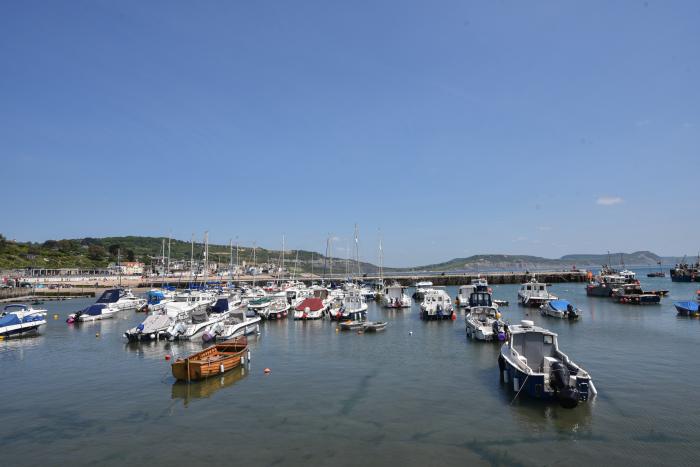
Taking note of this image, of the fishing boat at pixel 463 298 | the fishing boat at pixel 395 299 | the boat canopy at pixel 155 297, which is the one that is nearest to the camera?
the fishing boat at pixel 463 298

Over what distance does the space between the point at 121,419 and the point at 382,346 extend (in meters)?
22.1

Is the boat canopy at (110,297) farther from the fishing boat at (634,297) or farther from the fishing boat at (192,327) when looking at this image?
the fishing boat at (634,297)

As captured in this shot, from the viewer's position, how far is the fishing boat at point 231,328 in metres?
40.3

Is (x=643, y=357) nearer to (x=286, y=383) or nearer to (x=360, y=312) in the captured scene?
(x=286, y=383)

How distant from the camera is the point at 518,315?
59125 mm

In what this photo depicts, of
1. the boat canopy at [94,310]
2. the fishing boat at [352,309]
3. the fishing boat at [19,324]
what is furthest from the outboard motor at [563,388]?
the boat canopy at [94,310]

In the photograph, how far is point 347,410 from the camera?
21156mm

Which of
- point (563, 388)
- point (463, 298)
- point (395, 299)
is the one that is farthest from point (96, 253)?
point (563, 388)

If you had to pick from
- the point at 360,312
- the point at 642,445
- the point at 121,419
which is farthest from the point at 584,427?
the point at 360,312

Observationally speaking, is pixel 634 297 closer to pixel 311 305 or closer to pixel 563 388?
pixel 311 305

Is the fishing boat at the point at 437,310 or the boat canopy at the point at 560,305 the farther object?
the boat canopy at the point at 560,305

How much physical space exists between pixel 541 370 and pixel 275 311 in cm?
4017

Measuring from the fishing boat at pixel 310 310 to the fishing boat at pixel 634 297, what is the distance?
49144 mm

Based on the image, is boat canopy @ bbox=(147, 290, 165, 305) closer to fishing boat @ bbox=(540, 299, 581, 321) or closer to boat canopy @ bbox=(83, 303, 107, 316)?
boat canopy @ bbox=(83, 303, 107, 316)
